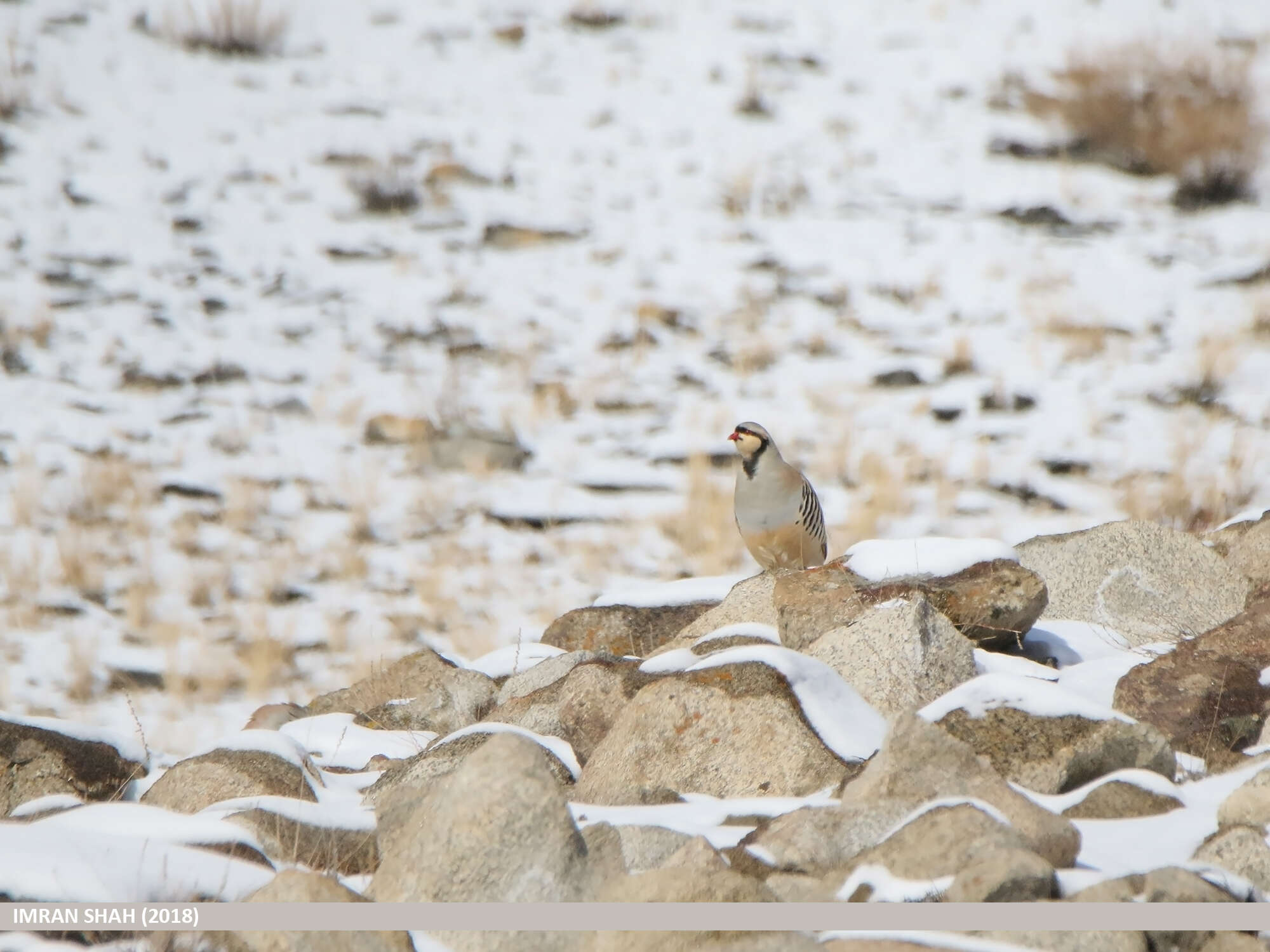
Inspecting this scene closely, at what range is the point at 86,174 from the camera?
42.2 ft

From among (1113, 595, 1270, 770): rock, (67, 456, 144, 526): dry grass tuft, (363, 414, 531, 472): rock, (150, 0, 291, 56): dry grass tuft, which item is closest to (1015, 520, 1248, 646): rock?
(1113, 595, 1270, 770): rock

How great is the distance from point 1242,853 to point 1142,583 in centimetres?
267

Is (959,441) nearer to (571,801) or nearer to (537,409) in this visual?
(537,409)

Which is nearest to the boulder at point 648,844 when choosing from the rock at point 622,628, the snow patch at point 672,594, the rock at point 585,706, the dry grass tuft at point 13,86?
the rock at point 585,706

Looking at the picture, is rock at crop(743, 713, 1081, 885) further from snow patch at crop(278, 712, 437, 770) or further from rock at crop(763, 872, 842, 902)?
snow patch at crop(278, 712, 437, 770)

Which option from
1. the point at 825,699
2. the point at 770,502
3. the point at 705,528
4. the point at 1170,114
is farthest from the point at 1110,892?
the point at 1170,114

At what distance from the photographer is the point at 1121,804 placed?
3367 millimetres

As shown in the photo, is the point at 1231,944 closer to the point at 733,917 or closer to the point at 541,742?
the point at 733,917

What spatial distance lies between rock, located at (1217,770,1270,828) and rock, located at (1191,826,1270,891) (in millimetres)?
73

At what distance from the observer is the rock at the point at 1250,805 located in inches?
121

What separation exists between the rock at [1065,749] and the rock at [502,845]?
1.27m

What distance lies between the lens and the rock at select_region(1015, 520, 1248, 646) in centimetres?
532

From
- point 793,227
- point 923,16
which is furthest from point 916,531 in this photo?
point 923,16

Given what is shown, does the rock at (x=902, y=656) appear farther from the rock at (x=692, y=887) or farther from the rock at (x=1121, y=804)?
the rock at (x=692, y=887)
